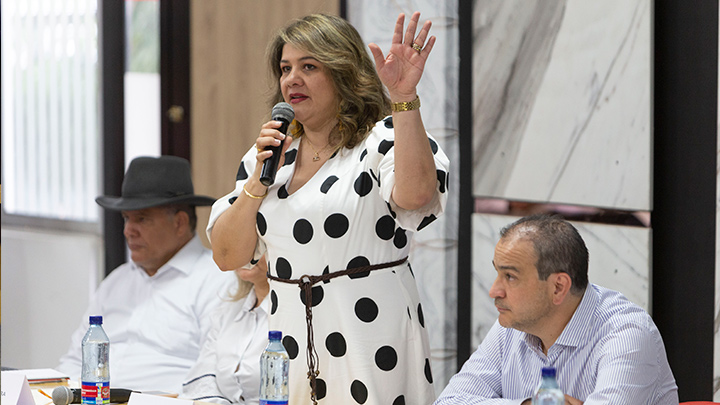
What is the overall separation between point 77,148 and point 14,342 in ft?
4.13

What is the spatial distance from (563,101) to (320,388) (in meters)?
1.47

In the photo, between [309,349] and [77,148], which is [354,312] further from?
[77,148]

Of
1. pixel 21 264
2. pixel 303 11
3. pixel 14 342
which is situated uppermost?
pixel 303 11

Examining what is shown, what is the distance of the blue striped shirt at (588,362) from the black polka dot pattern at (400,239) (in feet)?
1.03

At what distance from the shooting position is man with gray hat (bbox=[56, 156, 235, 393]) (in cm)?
316

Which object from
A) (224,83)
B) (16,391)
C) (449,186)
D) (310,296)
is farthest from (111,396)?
(224,83)

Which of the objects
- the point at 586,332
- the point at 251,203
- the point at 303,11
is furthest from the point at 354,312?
the point at 303,11

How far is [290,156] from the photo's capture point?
213 cm

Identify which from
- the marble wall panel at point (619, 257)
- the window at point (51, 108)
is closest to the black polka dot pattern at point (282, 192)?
the marble wall panel at point (619, 257)

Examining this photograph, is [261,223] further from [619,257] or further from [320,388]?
[619,257]

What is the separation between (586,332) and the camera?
73.6 inches

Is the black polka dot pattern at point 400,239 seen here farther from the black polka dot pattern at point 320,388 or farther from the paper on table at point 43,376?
the paper on table at point 43,376

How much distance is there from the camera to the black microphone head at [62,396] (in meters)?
1.99

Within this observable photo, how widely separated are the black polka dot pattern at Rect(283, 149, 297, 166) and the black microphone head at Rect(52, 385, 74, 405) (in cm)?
75
